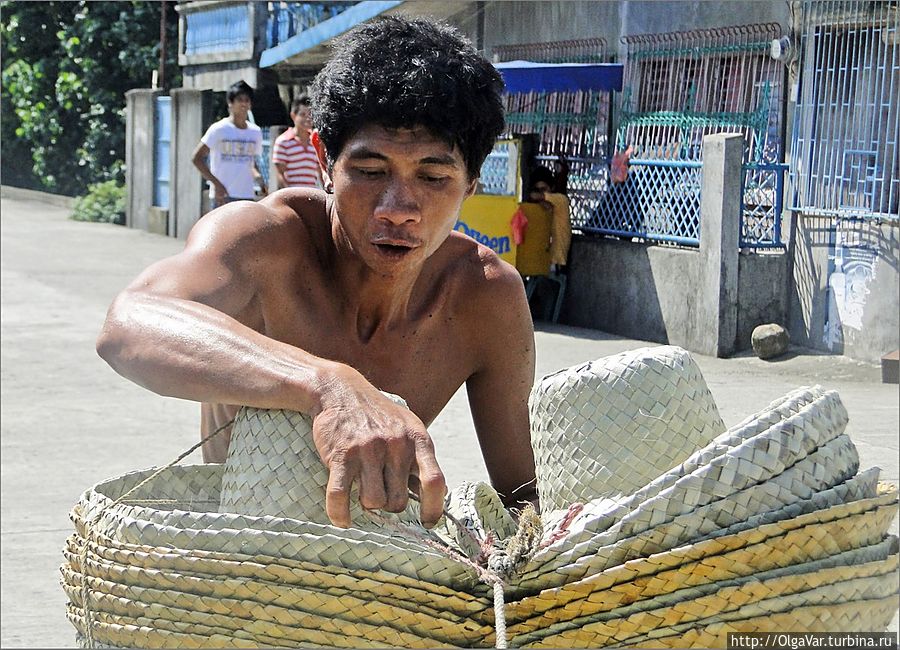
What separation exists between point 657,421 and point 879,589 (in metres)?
0.35

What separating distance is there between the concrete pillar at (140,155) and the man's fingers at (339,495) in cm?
Result: 1755

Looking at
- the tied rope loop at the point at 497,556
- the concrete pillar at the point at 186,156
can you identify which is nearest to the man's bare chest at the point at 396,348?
the tied rope loop at the point at 497,556

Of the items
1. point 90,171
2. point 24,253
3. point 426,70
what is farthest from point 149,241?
point 426,70

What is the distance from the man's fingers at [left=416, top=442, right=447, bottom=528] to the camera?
1.52m

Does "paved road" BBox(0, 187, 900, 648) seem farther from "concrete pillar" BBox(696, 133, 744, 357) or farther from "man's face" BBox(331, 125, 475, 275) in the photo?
"man's face" BBox(331, 125, 475, 275)

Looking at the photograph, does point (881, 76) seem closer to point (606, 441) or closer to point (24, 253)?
point (606, 441)

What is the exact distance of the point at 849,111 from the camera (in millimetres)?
8547

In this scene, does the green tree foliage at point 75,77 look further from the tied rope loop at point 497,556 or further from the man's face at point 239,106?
the tied rope loop at point 497,556

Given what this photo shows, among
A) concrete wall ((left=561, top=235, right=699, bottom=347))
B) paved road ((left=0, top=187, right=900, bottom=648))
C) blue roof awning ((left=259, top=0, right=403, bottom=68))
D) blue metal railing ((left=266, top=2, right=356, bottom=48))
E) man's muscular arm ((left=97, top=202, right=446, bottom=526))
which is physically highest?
blue metal railing ((left=266, top=2, right=356, bottom=48))

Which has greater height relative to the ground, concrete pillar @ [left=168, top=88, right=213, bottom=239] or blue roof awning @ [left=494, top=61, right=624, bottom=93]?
blue roof awning @ [left=494, top=61, right=624, bottom=93]

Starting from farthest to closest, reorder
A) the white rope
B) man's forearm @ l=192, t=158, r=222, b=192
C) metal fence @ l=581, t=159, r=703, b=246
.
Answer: man's forearm @ l=192, t=158, r=222, b=192 < metal fence @ l=581, t=159, r=703, b=246 < the white rope

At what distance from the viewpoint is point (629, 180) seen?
1037cm

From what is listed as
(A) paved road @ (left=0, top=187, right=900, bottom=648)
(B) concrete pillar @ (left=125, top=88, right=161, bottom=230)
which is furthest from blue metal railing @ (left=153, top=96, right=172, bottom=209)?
(A) paved road @ (left=0, top=187, right=900, bottom=648)

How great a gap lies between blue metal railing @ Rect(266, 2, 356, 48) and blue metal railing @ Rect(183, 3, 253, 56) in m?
0.28
